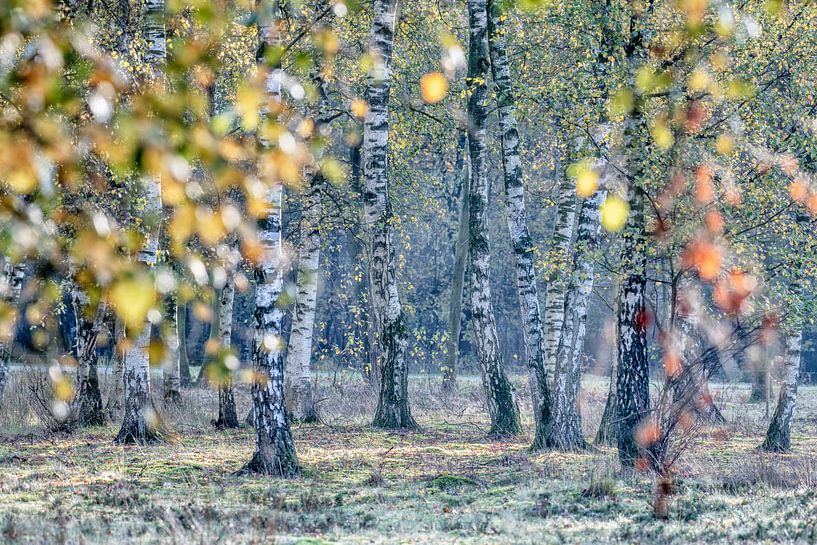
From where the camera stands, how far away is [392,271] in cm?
1822

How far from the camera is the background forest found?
2.64 m

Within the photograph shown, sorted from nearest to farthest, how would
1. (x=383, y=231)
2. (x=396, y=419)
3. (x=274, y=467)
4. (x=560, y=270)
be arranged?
1. (x=274, y=467)
2. (x=560, y=270)
3. (x=383, y=231)
4. (x=396, y=419)

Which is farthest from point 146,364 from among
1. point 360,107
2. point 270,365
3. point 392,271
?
point 360,107

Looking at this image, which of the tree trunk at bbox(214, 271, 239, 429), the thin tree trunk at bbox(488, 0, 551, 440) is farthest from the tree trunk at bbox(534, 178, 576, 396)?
the tree trunk at bbox(214, 271, 239, 429)

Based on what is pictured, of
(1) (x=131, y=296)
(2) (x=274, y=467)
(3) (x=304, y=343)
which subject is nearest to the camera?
(1) (x=131, y=296)

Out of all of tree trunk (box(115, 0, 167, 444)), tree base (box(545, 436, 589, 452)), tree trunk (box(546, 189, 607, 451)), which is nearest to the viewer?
tree trunk (box(115, 0, 167, 444))

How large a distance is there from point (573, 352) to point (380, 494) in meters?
6.16

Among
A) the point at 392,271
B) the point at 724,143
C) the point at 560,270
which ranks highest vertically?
the point at 724,143

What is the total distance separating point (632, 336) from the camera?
13.4m

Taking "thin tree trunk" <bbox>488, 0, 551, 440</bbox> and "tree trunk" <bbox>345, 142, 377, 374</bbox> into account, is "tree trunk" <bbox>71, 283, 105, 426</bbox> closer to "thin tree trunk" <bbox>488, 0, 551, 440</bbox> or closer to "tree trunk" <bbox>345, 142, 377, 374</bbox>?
"tree trunk" <bbox>345, 142, 377, 374</bbox>

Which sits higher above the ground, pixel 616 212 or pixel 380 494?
pixel 616 212

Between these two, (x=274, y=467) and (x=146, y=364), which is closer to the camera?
(x=274, y=467)

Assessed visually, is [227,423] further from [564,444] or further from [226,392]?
[564,444]

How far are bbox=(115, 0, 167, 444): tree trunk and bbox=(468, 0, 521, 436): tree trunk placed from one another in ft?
20.3
